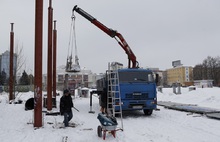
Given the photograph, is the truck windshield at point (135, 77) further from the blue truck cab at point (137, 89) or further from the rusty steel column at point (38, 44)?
the rusty steel column at point (38, 44)

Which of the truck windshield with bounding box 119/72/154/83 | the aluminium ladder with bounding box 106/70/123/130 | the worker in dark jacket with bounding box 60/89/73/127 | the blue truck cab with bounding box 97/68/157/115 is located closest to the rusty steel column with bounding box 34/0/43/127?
the worker in dark jacket with bounding box 60/89/73/127

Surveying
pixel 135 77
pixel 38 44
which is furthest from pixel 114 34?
pixel 38 44

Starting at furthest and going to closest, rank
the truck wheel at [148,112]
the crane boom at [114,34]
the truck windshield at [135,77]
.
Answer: the crane boom at [114,34] < the truck wheel at [148,112] < the truck windshield at [135,77]

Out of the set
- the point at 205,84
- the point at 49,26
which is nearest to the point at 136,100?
the point at 49,26

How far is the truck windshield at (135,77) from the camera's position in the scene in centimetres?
1318

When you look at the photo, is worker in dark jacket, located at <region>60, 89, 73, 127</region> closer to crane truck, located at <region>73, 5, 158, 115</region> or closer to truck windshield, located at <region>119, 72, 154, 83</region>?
crane truck, located at <region>73, 5, 158, 115</region>

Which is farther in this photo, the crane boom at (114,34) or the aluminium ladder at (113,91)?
the crane boom at (114,34)

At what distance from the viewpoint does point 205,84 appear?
144 feet

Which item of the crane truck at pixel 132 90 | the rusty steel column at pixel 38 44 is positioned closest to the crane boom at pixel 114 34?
the crane truck at pixel 132 90

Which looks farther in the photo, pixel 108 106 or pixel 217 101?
pixel 217 101

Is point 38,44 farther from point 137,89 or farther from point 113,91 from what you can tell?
point 137,89

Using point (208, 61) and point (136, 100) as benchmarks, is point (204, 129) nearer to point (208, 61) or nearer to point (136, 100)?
point (136, 100)

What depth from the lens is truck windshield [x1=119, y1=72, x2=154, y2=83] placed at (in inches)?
519

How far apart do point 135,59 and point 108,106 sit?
16.6 feet
